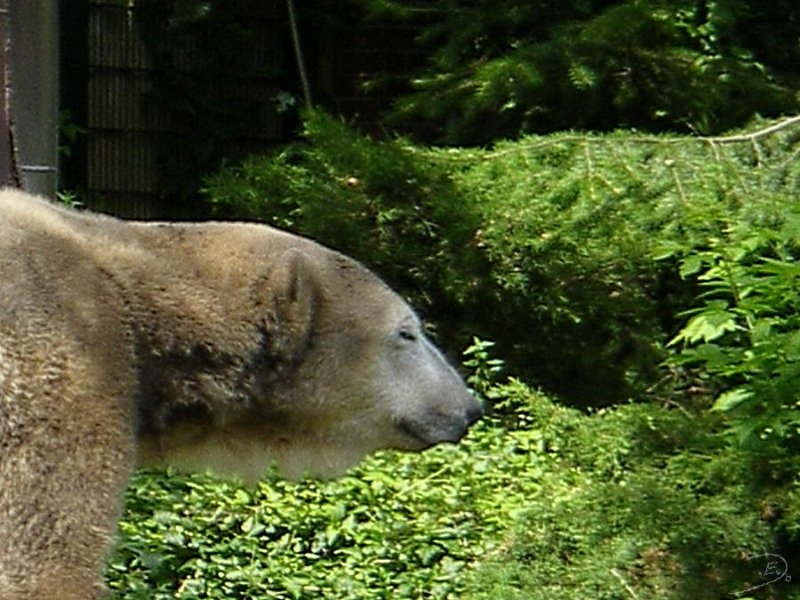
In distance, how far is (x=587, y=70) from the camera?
902 cm

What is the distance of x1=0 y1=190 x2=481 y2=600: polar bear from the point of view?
3.99 m

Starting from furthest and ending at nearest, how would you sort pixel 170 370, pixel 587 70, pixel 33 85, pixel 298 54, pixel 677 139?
1. pixel 298 54
2. pixel 587 70
3. pixel 677 139
4. pixel 33 85
5. pixel 170 370

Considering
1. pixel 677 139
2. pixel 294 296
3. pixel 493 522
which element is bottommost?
pixel 493 522

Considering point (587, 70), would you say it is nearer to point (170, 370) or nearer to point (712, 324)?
point (712, 324)

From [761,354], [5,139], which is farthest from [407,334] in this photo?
[5,139]

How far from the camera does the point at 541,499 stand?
6.12m

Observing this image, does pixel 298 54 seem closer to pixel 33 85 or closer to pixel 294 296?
pixel 33 85

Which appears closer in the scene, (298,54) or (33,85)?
(33,85)

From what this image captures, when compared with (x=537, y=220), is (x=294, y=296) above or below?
above

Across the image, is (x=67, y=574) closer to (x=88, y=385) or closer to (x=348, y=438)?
(x=88, y=385)

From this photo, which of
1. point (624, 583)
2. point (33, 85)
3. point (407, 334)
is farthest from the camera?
point (33, 85)

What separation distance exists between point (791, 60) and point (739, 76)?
→ 871 millimetres

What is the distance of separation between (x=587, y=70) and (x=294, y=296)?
4.63 m

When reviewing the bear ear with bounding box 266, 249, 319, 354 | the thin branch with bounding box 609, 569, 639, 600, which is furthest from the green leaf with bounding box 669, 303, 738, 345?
the bear ear with bounding box 266, 249, 319, 354
